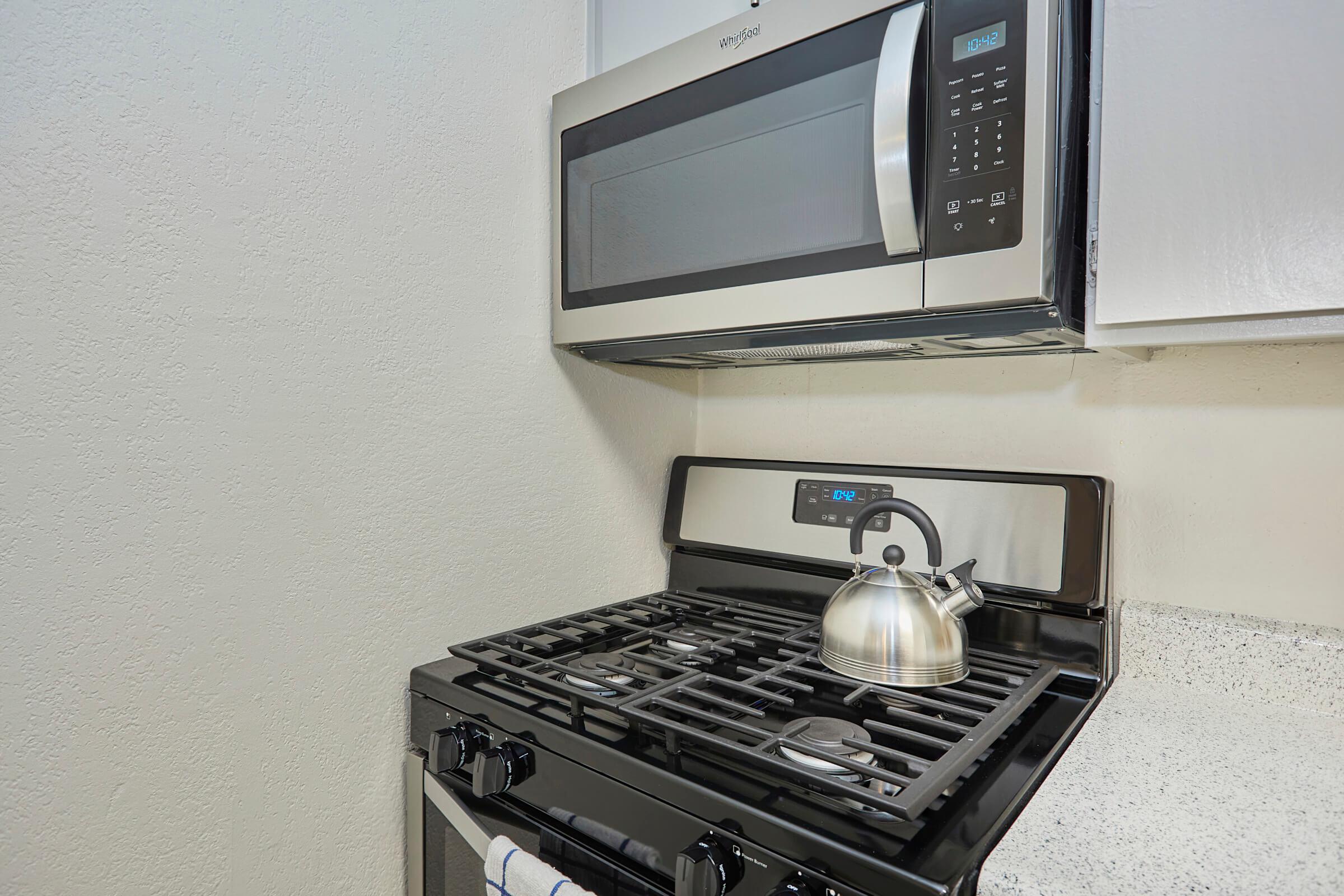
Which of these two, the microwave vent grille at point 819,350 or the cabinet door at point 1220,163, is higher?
the cabinet door at point 1220,163

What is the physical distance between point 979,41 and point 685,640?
82 cm

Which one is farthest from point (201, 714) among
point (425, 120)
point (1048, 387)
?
point (1048, 387)

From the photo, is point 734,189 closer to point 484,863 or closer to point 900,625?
point 900,625

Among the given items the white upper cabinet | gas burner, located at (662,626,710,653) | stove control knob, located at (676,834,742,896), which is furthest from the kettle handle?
the white upper cabinet

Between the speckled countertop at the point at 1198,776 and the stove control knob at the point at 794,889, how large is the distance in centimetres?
13

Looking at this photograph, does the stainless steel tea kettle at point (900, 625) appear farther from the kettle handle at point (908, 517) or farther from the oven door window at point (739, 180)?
the oven door window at point (739, 180)

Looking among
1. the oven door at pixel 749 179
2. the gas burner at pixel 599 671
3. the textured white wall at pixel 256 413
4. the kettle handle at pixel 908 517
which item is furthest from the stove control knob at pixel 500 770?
the oven door at pixel 749 179

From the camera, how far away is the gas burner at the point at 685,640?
106cm

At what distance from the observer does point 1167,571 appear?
3.30ft

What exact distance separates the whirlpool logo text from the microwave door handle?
19cm

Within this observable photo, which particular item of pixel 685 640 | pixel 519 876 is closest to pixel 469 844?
pixel 519 876

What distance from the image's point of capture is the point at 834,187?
0.87 metres

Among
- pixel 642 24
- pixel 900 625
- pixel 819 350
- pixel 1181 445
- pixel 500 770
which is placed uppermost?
pixel 642 24

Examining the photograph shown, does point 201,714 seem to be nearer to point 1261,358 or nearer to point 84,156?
point 84,156
